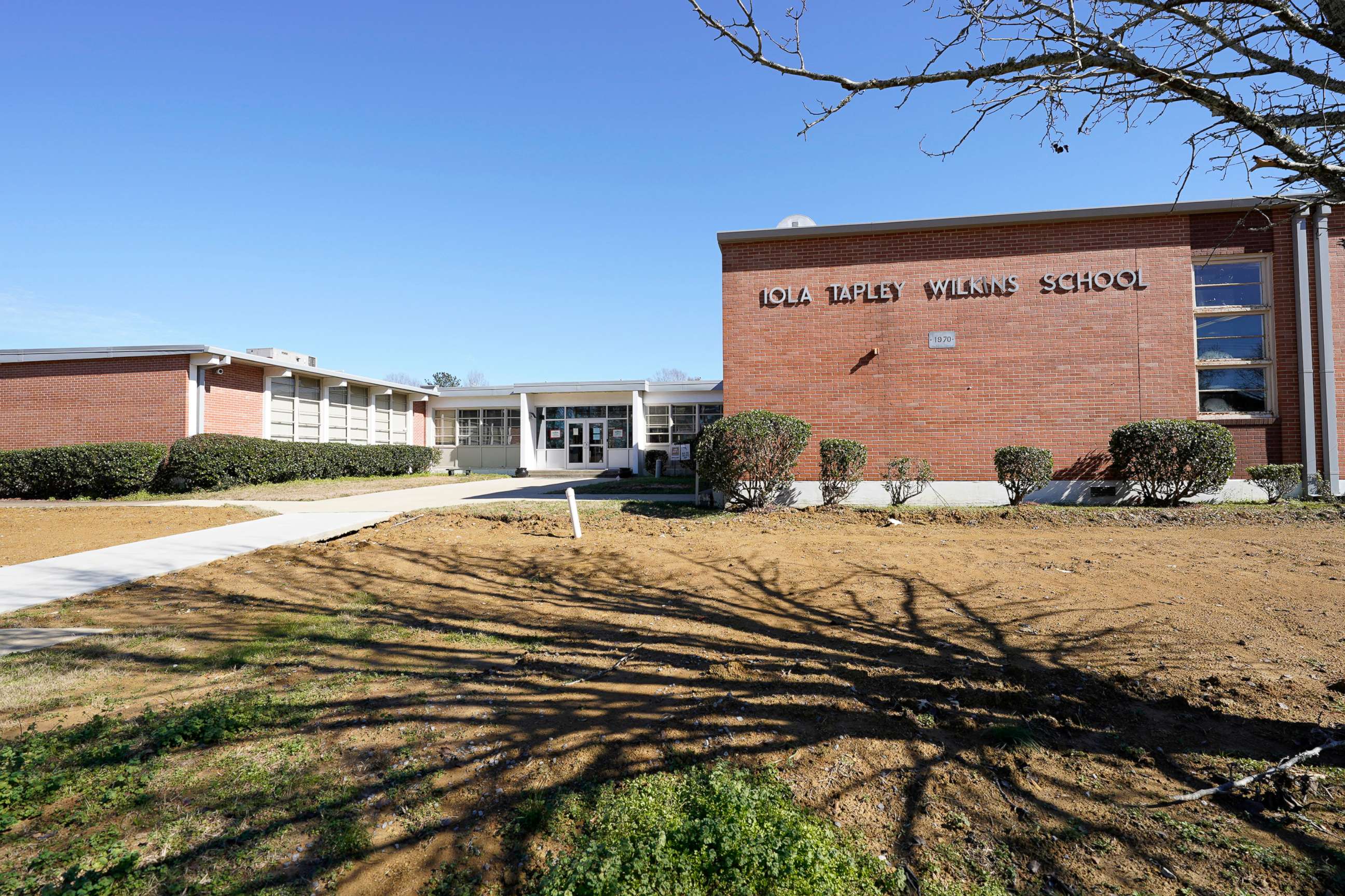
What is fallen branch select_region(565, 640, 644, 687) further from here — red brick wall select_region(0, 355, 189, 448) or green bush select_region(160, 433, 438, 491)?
red brick wall select_region(0, 355, 189, 448)

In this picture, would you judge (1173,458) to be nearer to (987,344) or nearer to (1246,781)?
(987,344)

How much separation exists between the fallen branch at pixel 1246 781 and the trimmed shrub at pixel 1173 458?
9338 mm

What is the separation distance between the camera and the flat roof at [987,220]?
11031mm

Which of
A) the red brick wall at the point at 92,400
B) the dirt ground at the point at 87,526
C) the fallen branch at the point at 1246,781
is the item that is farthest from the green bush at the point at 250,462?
the fallen branch at the point at 1246,781

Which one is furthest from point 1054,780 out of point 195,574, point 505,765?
point 195,574

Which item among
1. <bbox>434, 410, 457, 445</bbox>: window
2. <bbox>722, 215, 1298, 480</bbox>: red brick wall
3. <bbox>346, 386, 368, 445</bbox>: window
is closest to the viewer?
<bbox>722, 215, 1298, 480</bbox>: red brick wall

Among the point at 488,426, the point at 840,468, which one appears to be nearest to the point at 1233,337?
the point at 840,468

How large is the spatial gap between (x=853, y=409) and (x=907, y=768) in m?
9.80

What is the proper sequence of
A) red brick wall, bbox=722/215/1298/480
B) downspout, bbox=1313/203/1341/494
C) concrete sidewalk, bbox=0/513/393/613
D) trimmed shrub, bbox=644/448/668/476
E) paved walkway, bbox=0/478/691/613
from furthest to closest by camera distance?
trimmed shrub, bbox=644/448/668/476 < red brick wall, bbox=722/215/1298/480 < downspout, bbox=1313/203/1341/494 < paved walkway, bbox=0/478/691/613 < concrete sidewalk, bbox=0/513/393/613

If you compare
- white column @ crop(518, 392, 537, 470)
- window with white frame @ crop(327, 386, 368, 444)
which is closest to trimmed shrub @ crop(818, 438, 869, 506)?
white column @ crop(518, 392, 537, 470)

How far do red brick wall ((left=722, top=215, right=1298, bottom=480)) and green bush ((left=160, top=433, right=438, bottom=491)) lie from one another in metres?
13.8

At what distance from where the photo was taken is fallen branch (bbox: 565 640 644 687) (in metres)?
3.70

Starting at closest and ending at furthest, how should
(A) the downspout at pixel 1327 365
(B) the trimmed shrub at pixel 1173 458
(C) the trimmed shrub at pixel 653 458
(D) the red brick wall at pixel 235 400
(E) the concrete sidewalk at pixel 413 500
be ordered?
(B) the trimmed shrub at pixel 1173 458 → (A) the downspout at pixel 1327 365 → (E) the concrete sidewalk at pixel 413 500 → (D) the red brick wall at pixel 235 400 → (C) the trimmed shrub at pixel 653 458

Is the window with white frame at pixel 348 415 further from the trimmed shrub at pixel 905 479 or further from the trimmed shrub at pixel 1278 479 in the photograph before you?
the trimmed shrub at pixel 1278 479
